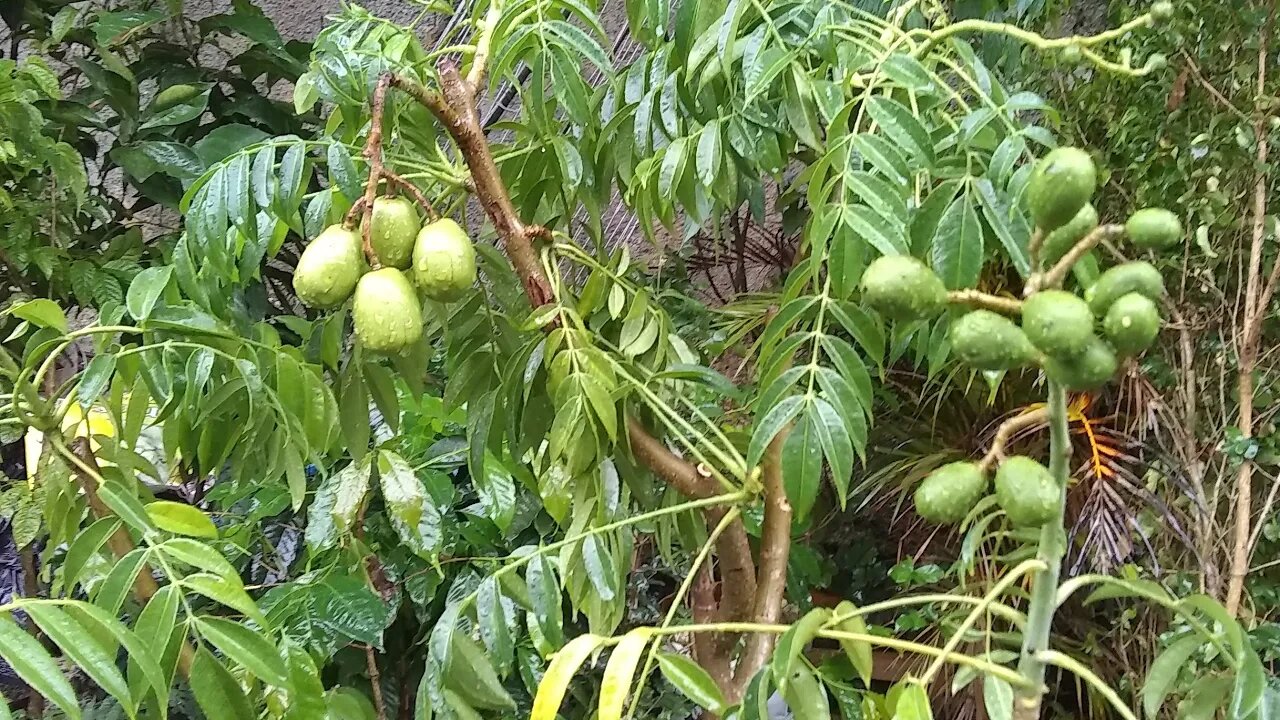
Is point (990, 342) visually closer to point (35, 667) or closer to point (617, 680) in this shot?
point (617, 680)

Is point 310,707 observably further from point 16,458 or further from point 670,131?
point 16,458

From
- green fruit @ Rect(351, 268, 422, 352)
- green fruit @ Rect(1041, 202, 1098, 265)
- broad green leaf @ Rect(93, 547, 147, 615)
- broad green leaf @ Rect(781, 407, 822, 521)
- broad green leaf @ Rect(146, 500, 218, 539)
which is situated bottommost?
broad green leaf @ Rect(146, 500, 218, 539)

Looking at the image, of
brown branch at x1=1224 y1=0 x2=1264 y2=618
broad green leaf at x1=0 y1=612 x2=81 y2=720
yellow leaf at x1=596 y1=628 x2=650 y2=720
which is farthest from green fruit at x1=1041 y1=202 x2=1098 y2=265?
brown branch at x1=1224 y1=0 x2=1264 y2=618

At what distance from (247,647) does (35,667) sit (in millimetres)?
108

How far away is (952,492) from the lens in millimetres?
343

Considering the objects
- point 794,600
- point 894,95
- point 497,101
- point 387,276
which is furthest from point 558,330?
point 497,101

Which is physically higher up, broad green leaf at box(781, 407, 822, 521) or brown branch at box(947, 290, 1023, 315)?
brown branch at box(947, 290, 1023, 315)

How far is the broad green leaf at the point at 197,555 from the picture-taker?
0.51m

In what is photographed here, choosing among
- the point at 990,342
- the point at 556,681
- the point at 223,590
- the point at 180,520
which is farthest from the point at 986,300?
the point at 180,520

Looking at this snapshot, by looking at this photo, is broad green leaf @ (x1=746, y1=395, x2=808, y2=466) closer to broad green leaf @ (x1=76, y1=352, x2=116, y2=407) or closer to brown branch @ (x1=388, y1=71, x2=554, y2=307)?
brown branch @ (x1=388, y1=71, x2=554, y2=307)

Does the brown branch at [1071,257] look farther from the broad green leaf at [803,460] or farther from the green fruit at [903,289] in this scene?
the broad green leaf at [803,460]

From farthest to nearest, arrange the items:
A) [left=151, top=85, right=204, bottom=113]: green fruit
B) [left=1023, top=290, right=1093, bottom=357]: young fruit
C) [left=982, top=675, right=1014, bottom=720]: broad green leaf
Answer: [left=151, top=85, right=204, bottom=113]: green fruit, [left=982, top=675, right=1014, bottom=720]: broad green leaf, [left=1023, top=290, right=1093, bottom=357]: young fruit

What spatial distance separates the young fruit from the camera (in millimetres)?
267

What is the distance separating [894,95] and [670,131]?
0.17 m
